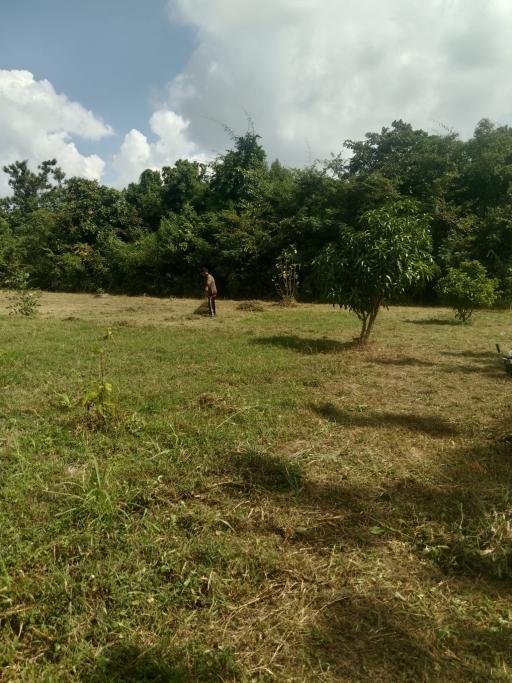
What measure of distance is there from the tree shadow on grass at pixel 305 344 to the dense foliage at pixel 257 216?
3.62m

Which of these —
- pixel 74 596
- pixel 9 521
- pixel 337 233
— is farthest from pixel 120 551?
pixel 337 233

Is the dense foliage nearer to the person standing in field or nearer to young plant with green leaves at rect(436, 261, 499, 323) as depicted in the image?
young plant with green leaves at rect(436, 261, 499, 323)

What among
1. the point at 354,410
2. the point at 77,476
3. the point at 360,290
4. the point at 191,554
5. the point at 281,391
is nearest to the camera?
the point at 191,554

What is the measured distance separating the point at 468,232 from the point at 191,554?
660 inches

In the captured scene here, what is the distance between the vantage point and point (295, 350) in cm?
779

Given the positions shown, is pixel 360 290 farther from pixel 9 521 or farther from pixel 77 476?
pixel 9 521

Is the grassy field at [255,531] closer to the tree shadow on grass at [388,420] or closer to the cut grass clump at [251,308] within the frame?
the tree shadow on grass at [388,420]

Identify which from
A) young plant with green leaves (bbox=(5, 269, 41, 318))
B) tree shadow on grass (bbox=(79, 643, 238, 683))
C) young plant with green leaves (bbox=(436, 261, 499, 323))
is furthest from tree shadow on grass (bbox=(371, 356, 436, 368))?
young plant with green leaves (bbox=(5, 269, 41, 318))

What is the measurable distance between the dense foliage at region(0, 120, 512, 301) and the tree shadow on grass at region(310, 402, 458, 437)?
7.59 m

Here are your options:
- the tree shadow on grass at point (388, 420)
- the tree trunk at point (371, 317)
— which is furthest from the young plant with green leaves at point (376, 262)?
the tree shadow on grass at point (388, 420)

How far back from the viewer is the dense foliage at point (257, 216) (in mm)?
16703

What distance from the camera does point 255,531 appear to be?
8.96ft

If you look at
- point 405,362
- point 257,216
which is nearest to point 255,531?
point 405,362

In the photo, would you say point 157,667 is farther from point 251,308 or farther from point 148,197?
point 148,197
